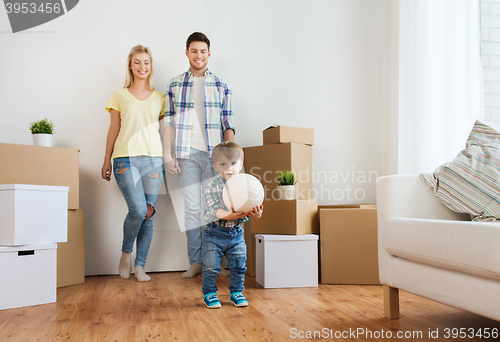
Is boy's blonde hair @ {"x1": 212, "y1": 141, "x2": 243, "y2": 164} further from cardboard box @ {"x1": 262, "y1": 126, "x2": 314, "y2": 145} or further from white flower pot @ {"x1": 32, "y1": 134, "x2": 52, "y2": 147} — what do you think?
white flower pot @ {"x1": 32, "y1": 134, "x2": 52, "y2": 147}

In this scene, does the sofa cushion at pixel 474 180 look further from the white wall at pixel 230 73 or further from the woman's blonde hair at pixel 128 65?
the woman's blonde hair at pixel 128 65

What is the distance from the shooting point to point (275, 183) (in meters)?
2.32

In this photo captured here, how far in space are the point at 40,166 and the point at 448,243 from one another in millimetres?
1981

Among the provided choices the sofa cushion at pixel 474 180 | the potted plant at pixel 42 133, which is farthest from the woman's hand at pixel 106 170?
the sofa cushion at pixel 474 180

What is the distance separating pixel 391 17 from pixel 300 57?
27.9 inches

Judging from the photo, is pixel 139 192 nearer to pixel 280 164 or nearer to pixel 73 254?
pixel 73 254

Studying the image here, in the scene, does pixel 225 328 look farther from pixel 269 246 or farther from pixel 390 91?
pixel 390 91

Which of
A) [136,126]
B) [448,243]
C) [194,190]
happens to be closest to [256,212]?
[448,243]

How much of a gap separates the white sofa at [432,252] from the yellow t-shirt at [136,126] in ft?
4.59

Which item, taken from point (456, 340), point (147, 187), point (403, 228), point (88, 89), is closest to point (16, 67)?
point (88, 89)

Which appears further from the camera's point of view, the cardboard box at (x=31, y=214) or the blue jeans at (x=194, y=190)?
the blue jeans at (x=194, y=190)

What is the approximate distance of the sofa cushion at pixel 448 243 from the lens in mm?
995

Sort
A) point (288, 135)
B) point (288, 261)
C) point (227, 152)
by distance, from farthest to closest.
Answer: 1. point (288, 135)
2. point (288, 261)
3. point (227, 152)

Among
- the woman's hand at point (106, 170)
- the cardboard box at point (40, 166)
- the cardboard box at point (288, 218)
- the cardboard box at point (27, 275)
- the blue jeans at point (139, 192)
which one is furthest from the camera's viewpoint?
the woman's hand at point (106, 170)
